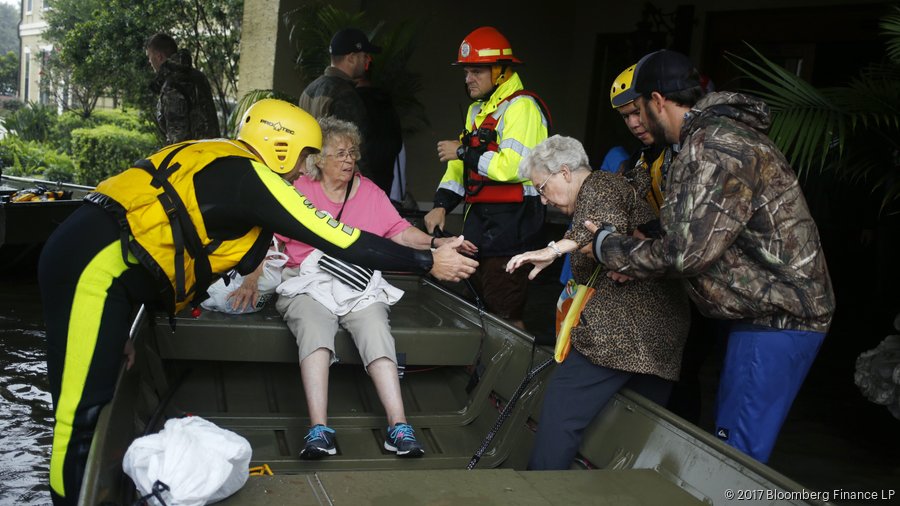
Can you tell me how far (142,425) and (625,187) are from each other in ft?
6.52

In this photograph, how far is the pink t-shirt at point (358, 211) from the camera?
4.21m

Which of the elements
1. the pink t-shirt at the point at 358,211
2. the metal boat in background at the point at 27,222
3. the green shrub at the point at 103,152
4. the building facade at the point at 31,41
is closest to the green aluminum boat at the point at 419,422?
the pink t-shirt at the point at 358,211

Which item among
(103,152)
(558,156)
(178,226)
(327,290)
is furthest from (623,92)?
(103,152)

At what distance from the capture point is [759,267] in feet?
8.75

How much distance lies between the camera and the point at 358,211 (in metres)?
4.24

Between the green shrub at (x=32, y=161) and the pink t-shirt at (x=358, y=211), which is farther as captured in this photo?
the green shrub at (x=32, y=161)

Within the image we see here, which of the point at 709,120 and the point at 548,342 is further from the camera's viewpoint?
the point at 548,342

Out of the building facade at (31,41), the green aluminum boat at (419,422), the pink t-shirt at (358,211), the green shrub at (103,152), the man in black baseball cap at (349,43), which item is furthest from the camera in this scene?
the building facade at (31,41)

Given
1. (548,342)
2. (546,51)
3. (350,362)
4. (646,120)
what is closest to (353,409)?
(350,362)

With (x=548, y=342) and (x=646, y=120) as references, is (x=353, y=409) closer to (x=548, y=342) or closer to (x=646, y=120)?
(x=548, y=342)

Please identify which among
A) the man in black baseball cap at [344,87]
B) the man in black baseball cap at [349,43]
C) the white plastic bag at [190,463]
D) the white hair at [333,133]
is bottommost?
the white plastic bag at [190,463]

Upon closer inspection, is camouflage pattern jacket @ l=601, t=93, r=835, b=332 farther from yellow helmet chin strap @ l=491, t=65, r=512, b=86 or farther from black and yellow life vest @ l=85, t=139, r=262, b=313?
yellow helmet chin strap @ l=491, t=65, r=512, b=86

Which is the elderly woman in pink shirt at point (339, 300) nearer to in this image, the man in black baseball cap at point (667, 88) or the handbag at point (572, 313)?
the handbag at point (572, 313)

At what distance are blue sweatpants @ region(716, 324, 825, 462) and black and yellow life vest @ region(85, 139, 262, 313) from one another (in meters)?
1.69
